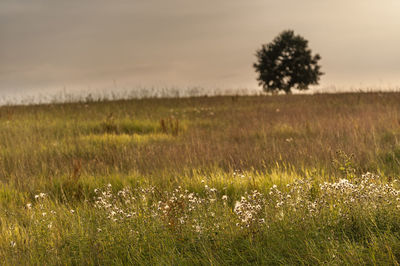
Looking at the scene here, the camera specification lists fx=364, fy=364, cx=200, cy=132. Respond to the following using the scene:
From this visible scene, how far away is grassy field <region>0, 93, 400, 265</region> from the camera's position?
10.4ft

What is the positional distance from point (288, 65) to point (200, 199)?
38.1 m

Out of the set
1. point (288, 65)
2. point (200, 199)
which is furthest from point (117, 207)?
point (288, 65)

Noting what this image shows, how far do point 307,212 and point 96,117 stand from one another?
38.7 ft

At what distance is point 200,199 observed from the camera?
12.5ft

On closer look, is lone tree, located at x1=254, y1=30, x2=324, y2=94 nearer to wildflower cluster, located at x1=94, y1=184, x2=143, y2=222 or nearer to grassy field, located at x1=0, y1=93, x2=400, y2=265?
grassy field, located at x1=0, y1=93, x2=400, y2=265

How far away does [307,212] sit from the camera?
3500mm

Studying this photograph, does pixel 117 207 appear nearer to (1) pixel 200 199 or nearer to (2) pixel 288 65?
(1) pixel 200 199

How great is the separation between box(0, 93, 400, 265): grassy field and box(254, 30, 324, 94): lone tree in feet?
95.7

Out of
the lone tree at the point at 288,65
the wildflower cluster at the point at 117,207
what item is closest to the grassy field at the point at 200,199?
the wildflower cluster at the point at 117,207

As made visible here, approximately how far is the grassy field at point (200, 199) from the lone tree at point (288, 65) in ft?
95.7

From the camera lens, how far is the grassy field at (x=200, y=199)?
125 inches

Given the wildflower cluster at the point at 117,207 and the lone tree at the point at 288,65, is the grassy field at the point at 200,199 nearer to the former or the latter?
the wildflower cluster at the point at 117,207

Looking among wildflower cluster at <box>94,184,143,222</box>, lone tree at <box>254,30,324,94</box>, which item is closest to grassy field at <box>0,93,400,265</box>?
wildflower cluster at <box>94,184,143,222</box>

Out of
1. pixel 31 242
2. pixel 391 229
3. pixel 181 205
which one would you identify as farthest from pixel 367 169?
pixel 31 242
